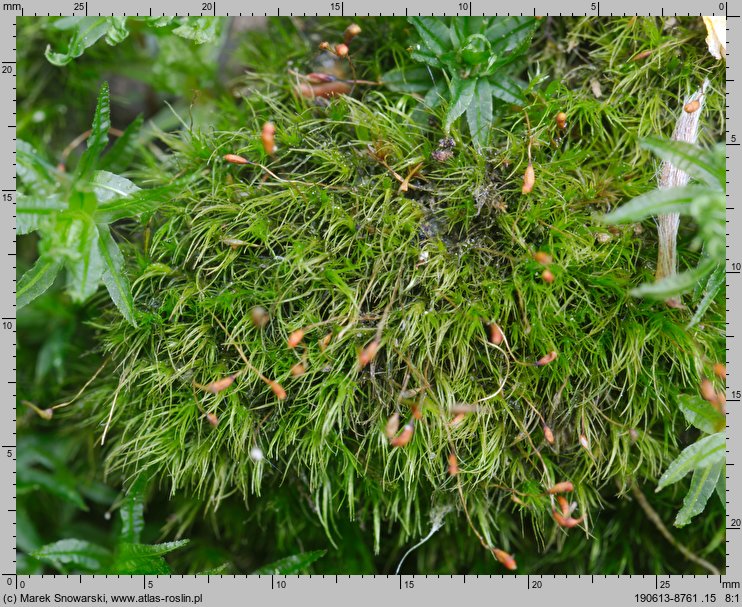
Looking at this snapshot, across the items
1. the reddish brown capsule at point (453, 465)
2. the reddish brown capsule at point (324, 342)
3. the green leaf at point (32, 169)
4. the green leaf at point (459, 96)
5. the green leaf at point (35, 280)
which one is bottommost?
the reddish brown capsule at point (453, 465)

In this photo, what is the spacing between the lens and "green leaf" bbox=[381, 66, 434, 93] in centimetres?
190

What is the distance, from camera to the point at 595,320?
1698mm

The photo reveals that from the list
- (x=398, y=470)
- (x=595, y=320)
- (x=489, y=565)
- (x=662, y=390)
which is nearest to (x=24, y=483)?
(x=398, y=470)

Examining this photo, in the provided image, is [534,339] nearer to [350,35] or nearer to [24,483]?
[350,35]

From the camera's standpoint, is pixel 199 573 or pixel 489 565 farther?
pixel 489 565

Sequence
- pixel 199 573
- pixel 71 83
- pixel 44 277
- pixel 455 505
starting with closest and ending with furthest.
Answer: pixel 44 277 → pixel 455 505 → pixel 199 573 → pixel 71 83

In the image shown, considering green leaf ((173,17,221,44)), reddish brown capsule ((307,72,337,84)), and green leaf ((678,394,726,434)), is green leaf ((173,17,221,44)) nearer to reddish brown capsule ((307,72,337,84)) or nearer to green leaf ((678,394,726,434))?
reddish brown capsule ((307,72,337,84))

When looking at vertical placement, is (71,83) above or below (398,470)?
above

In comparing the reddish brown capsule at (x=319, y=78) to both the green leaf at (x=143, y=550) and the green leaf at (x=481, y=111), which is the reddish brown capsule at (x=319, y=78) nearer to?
the green leaf at (x=481, y=111)

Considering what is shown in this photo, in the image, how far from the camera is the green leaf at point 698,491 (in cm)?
169

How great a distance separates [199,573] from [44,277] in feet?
3.42

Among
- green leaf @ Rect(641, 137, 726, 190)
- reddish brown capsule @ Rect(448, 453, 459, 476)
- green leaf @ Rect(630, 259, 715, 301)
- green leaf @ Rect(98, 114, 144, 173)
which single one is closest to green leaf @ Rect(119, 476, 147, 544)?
reddish brown capsule @ Rect(448, 453, 459, 476)

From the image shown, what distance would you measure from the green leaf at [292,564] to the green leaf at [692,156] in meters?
1.51

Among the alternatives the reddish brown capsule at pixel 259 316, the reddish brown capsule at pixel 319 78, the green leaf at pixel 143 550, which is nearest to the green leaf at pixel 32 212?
the reddish brown capsule at pixel 259 316
